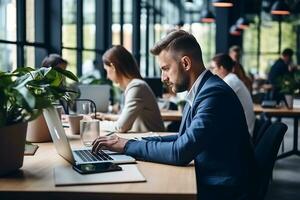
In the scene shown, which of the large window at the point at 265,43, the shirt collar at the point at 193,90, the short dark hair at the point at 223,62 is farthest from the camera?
the large window at the point at 265,43

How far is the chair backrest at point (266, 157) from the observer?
232 centimetres

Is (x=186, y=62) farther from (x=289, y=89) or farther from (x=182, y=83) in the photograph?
(x=289, y=89)

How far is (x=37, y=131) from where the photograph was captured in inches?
102

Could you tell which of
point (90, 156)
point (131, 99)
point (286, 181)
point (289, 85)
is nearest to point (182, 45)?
point (90, 156)

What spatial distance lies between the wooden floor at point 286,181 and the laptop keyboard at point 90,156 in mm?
2707

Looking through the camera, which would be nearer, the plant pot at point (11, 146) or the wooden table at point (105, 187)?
the wooden table at point (105, 187)

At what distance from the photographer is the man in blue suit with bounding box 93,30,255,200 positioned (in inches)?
78.7

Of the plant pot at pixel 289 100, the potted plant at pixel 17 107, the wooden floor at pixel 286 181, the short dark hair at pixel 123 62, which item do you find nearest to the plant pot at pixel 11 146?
the potted plant at pixel 17 107

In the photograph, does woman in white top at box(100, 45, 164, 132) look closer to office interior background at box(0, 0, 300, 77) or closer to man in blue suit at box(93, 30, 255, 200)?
office interior background at box(0, 0, 300, 77)

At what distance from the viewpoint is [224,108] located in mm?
2074

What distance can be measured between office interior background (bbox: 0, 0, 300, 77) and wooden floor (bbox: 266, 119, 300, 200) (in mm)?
1545

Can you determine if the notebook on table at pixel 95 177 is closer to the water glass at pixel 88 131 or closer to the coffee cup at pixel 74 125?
the water glass at pixel 88 131

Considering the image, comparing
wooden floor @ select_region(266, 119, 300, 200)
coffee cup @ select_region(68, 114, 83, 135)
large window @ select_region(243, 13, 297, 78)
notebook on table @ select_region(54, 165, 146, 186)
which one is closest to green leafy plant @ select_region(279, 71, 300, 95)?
wooden floor @ select_region(266, 119, 300, 200)

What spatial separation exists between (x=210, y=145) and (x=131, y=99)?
154 cm
